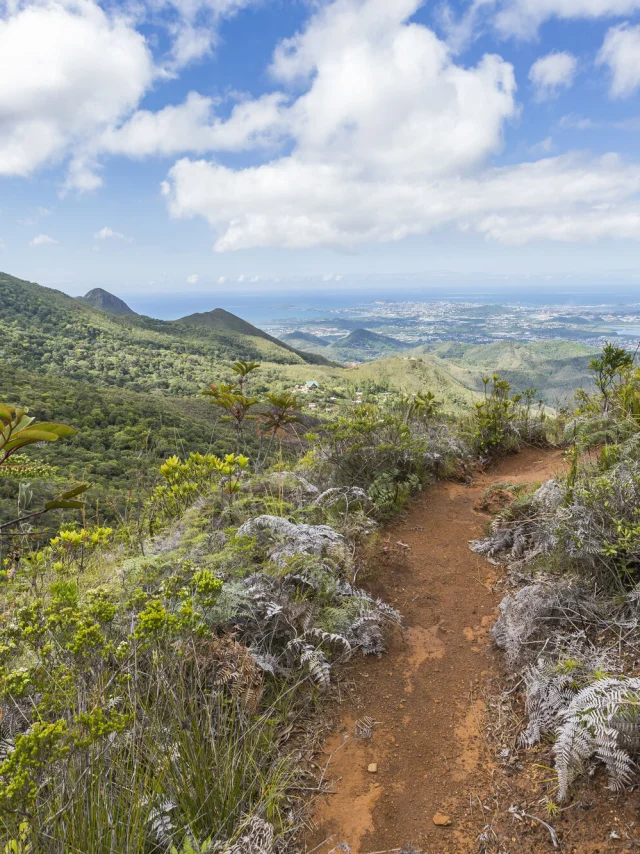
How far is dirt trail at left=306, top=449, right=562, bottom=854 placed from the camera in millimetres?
2062

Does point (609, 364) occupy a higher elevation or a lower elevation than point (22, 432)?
lower

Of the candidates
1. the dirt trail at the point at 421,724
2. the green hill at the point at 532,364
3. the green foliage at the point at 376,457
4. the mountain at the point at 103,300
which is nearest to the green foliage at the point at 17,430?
the dirt trail at the point at 421,724

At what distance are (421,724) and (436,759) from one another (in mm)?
234

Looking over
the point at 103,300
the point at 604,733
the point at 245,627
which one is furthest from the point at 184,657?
the point at 103,300

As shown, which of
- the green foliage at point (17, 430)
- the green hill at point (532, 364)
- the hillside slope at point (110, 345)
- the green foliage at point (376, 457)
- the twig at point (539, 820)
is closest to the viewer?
the green foliage at point (17, 430)

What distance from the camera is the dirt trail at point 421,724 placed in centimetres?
206

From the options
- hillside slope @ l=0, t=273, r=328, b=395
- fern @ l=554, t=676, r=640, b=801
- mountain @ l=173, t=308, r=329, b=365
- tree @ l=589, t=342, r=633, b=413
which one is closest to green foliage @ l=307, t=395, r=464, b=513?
tree @ l=589, t=342, r=633, b=413

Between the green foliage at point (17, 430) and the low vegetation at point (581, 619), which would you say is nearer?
the green foliage at point (17, 430)

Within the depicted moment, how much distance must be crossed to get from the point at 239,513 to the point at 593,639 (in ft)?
9.14

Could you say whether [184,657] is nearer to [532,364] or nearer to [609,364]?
[609,364]

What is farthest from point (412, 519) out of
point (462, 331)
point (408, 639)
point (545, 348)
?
point (462, 331)

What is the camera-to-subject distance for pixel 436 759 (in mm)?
2393

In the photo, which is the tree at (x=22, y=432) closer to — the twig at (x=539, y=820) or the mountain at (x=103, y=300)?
the twig at (x=539, y=820)

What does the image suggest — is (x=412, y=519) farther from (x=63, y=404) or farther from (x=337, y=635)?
(x=63, y=404)
